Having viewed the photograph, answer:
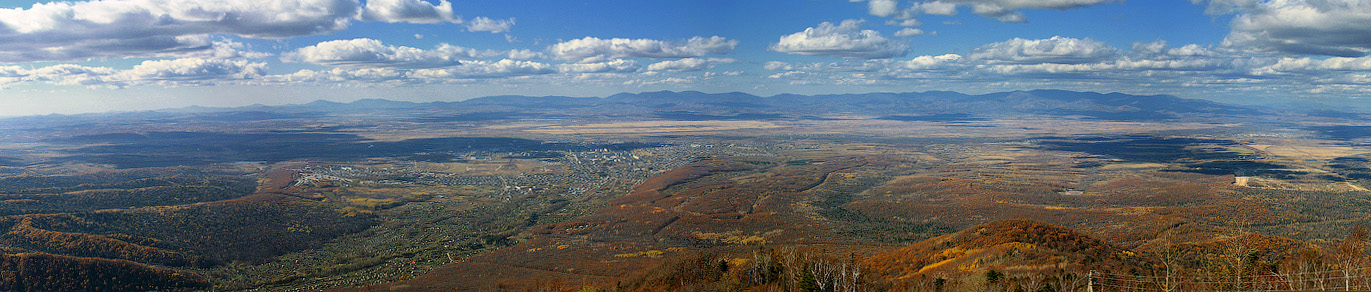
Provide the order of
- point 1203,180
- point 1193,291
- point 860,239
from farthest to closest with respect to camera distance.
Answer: point 1203,180, point 860,239, point 1193,291

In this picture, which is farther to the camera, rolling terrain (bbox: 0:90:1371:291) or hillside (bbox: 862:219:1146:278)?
rolling terrain (bbox: 0:90:1371:291)

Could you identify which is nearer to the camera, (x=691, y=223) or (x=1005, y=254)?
(x=1005, y=254)

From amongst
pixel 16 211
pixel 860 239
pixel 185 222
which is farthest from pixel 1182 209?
pixel 16 211

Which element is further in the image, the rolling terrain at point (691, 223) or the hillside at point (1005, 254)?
the rolling terrain at point (691, 223)

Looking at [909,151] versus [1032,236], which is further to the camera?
[909,151]

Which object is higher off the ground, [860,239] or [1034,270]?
[1034,270]

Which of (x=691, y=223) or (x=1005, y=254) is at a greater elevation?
(x=1005, y=254)

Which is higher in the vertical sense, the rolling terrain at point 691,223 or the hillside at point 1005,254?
the hillside at point 1005,254

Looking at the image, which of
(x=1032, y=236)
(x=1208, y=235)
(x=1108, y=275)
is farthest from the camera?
(x=1208, y=235)

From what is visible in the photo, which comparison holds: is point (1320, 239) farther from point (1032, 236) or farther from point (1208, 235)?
point (1032, 236)

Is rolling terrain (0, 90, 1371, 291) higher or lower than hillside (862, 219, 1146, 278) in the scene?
lower
